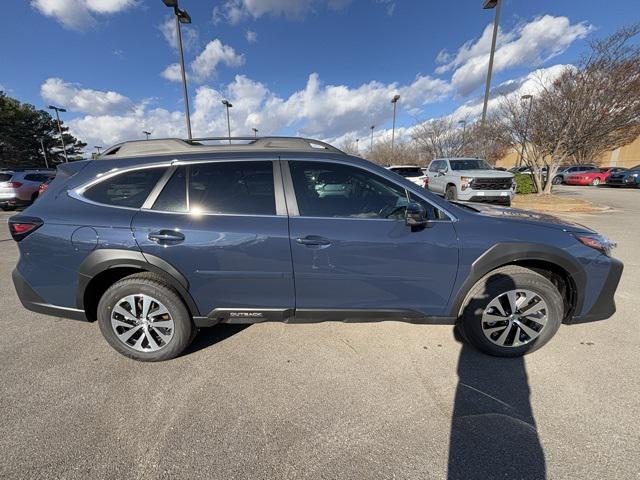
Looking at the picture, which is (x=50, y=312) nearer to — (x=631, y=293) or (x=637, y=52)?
(x=631, y=293)

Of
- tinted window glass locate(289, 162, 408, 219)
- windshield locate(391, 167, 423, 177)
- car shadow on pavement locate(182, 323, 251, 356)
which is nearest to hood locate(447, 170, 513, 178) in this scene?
windshield locate(391, 167, 423, 177)

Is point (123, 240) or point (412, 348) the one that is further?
point (412, 348)

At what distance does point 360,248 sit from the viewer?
7.55 feet

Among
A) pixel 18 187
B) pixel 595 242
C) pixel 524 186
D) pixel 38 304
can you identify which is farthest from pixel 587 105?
pixel 18 187

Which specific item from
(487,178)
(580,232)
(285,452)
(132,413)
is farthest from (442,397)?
(487,178)

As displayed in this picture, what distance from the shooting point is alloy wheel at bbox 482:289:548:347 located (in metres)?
2.49

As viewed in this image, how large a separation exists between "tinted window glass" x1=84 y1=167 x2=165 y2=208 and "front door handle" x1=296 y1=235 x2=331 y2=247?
131 centimetres

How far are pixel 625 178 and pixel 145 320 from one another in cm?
3077

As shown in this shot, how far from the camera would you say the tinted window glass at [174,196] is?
7.75ft

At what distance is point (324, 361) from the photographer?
2.55 meters

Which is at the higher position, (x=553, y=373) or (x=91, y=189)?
(x=91, y=189)

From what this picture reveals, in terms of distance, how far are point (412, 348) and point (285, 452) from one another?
1.47 m

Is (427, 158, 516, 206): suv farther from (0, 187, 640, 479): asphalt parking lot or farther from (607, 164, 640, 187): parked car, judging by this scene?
(607, 164, 640, 187): parked car

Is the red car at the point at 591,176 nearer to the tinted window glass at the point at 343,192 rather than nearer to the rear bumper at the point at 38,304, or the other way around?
the tinted window glass at the point at 343,192
